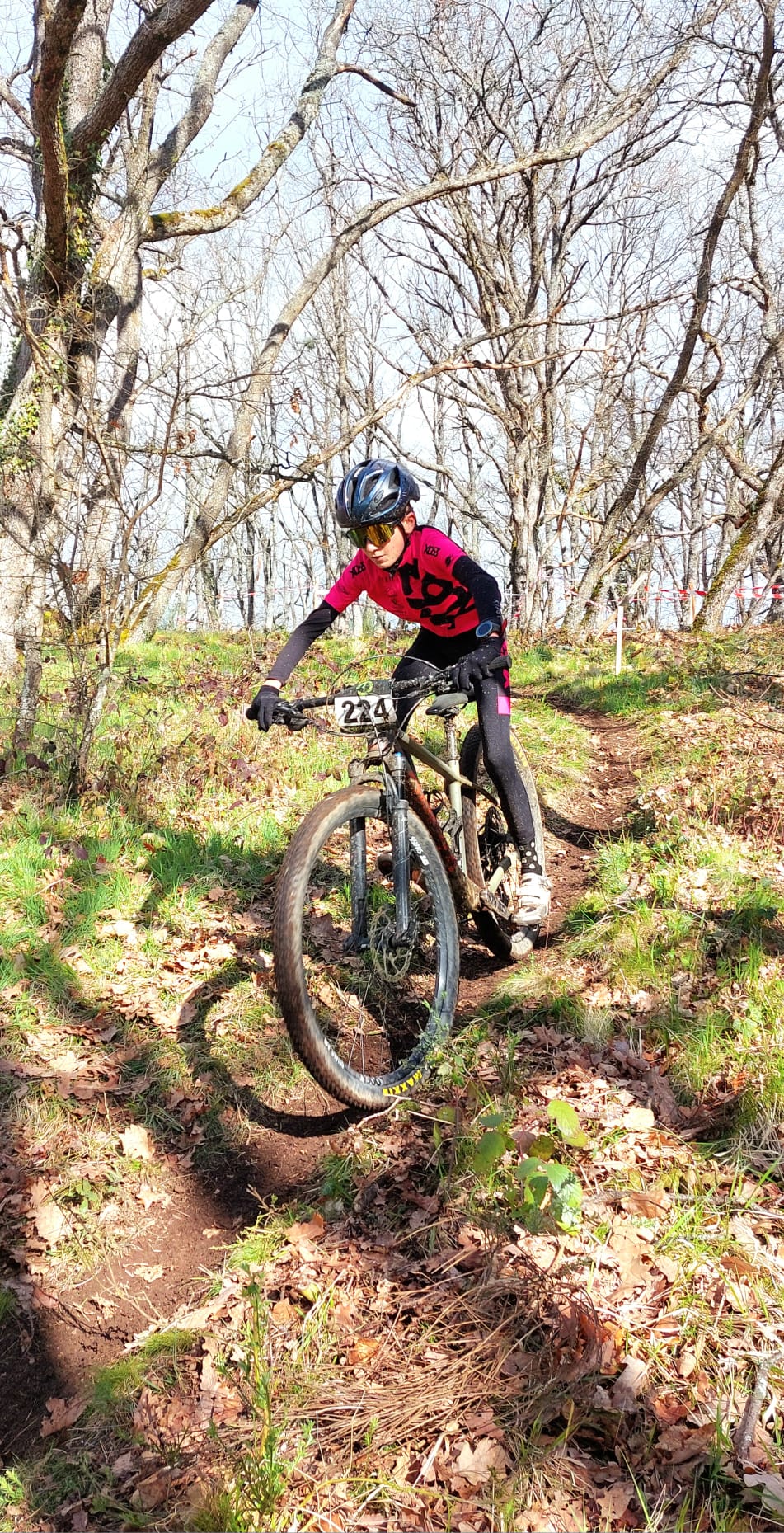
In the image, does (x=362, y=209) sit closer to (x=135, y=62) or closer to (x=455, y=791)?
(x=135, y=62)

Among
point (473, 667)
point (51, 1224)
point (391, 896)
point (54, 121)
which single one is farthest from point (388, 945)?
point (54, 121)

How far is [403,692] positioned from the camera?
3.57 metres

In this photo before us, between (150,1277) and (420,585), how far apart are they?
3.09 metres

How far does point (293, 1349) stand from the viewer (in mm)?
2438

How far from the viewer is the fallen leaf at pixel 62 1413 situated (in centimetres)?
248

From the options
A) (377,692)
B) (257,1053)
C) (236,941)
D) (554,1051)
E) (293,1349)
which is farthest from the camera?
(236,941)

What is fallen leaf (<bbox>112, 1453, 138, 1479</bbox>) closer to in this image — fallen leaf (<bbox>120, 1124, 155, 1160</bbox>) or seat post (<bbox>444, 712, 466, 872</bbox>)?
fallen leaf (<bbox>120, 1124, 155, 1160</bbox>)

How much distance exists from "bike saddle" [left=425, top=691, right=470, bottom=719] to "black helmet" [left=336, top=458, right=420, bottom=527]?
80cm

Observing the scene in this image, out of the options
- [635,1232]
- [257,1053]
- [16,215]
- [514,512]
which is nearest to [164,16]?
[16,215]

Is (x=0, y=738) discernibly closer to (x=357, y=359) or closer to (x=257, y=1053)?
(x=257, y=1053)

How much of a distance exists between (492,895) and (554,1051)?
978mm

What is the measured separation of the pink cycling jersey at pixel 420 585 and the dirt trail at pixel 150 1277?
6.52 feet

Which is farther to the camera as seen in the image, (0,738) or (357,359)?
(357,359)

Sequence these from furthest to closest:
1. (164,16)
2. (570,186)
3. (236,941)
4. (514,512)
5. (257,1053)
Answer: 1. (514,512)
2. (570,186)
3. (164,16)
4. (236,941)
5. (257,1053)
